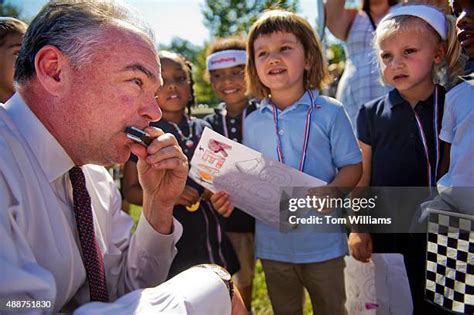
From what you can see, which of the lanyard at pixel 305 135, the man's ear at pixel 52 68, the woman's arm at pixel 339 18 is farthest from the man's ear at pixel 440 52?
the man's ear at pixel 52 68

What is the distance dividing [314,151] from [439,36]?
752 millimetres

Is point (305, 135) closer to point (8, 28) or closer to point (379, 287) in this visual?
point (379, 287)

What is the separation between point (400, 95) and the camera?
2.08 metres

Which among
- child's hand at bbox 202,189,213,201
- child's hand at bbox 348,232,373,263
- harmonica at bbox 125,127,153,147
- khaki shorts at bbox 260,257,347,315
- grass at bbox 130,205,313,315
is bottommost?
grass at bbox 130,205,313,315

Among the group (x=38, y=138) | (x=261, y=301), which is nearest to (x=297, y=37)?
(x=38, y=138)

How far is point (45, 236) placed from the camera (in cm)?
132

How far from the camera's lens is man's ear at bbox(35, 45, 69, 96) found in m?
1.37

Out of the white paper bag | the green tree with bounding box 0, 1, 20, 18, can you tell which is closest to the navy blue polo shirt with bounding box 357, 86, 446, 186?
the white paper bag

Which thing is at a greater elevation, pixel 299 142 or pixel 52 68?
pixel 52 68

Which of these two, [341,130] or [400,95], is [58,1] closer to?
[341,130]

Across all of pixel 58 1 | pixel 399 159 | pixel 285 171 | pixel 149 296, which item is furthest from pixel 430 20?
pixel 149 296

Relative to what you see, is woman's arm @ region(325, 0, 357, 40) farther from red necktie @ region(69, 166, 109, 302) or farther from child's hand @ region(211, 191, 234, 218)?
red necktie @ region(69, 166, 109, 302)

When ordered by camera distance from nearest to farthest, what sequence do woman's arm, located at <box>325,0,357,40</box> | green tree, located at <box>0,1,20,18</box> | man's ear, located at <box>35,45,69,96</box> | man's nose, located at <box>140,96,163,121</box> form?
man's ear, located at <box>35,45,69,96</box> → man's nose, located at <box>140,96,163,121</box> → green tree, located at <box>0,1,20,18</box> → woman's arm, located at <box>325,0,357,40</box>

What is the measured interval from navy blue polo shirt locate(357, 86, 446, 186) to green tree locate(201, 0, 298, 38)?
726 millimetres
